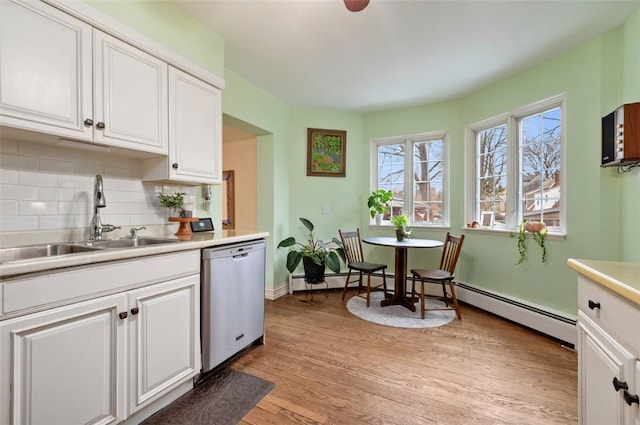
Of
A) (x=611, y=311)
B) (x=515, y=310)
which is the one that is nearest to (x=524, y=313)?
(x=515, y=310)

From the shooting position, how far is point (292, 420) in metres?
1.43

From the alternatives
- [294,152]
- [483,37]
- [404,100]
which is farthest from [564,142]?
[294,152]

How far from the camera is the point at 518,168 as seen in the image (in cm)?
285

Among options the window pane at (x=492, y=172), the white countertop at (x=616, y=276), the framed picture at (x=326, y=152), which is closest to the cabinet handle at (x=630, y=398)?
the white countertop at (x=616, y=276)

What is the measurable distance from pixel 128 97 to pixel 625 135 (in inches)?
120

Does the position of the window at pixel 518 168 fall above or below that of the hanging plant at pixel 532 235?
above

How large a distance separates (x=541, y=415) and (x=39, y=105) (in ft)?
9.70

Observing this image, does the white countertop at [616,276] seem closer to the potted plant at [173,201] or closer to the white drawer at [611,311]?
the white drawer at [611,311]

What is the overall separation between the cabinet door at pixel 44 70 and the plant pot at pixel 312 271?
8.10 feet

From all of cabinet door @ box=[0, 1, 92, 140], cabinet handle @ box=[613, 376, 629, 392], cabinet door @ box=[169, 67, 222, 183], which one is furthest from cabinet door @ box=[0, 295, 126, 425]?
cabinet handle @ box=[613, 376, 629, 392]

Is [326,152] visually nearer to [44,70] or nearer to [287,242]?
[287,242]

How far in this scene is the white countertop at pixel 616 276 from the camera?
2.66 feet

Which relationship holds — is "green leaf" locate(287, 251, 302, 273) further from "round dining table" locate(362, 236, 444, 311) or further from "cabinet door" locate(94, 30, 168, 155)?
"cabinet door" locate(94, 30, 168, 155)

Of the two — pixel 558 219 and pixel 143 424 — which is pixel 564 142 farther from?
pixel 143 424
